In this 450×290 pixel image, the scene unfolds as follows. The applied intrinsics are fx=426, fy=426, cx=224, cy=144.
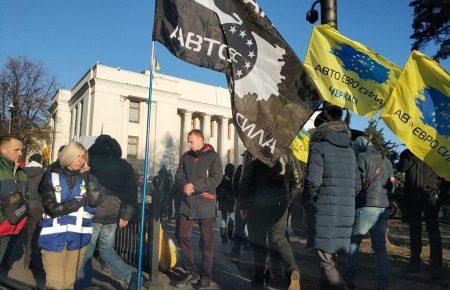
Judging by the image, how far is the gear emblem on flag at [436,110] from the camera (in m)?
4.08

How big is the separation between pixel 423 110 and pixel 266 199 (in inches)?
72.5

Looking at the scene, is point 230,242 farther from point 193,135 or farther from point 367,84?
point 367,84

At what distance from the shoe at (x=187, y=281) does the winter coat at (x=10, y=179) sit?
1.93 m

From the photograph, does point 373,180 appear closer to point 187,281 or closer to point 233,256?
point 187,281

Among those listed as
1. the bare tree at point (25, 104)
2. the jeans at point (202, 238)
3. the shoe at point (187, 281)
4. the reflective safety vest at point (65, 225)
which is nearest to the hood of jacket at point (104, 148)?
the jeans at point (202, 238)

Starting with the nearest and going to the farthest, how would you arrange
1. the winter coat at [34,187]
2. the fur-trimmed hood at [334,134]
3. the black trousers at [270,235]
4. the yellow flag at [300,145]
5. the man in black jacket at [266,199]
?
the fur-trimmed hood at [334,134], the black trousers at [270,235], the man in black jacket at [266,199], the winter coat at [34,187], the yellow flag at [300,145]

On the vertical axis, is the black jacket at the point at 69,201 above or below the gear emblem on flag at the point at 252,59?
below

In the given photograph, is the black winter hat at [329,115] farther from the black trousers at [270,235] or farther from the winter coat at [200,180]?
the winter coat at [200,180]

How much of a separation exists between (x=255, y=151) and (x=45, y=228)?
6.01 ft

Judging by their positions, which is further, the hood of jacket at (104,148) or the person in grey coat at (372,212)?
the hood of jacket at (104,148)

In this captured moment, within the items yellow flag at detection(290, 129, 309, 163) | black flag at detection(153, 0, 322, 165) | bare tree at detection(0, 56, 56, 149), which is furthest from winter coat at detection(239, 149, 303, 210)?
bare tree at detection(0, 56, 56, 149)

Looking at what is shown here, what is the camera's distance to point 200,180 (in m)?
4.60

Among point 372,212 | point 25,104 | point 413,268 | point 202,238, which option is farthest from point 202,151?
point 25,104

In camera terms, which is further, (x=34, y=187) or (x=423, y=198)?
(x=34, y=187)
